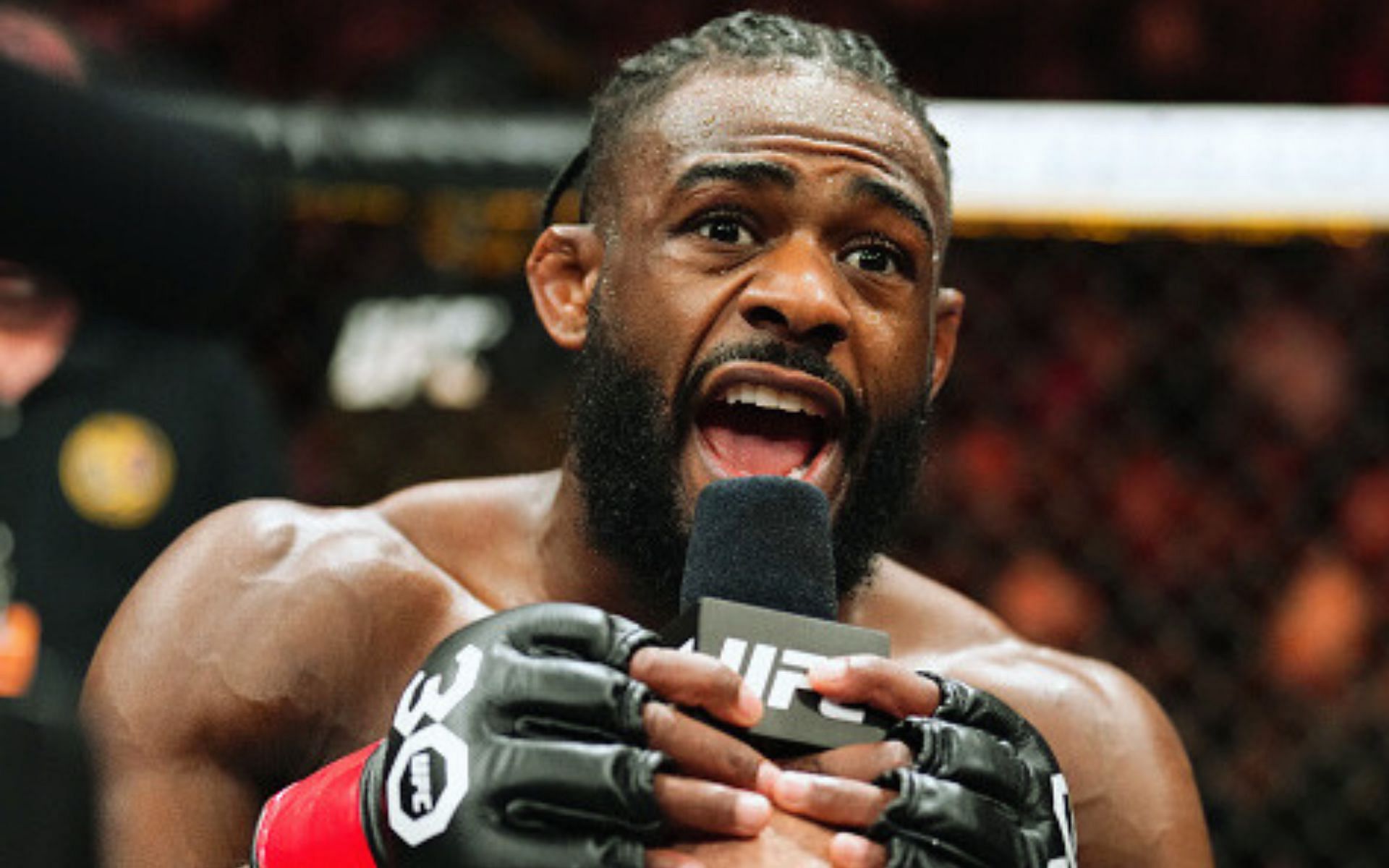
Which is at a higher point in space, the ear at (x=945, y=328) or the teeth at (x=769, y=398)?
the ear at (x=945, y=328)

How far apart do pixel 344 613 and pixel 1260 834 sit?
56.6 inches

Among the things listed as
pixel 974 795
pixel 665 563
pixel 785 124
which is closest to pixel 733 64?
pixel 785 124

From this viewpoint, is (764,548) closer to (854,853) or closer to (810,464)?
(854,853)

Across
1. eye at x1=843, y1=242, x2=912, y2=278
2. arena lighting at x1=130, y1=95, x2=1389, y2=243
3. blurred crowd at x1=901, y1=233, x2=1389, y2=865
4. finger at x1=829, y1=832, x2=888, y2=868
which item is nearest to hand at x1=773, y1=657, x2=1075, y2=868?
finger at x1=829, y1=832, x2=888, y2=868

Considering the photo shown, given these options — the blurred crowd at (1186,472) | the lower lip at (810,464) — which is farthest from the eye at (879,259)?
the blurred crowd at (1186,472)

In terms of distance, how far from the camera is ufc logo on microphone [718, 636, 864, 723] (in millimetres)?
720

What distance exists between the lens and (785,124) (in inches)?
40.8

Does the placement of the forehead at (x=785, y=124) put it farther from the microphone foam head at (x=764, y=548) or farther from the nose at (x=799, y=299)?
the microphone foam head at (x=764, y=548)

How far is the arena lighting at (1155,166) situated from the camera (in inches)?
70.1

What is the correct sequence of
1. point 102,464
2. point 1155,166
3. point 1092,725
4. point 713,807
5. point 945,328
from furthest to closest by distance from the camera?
point 1155,166 → point 102,464 → point 945,328 → point 1092,725 → point 713,807

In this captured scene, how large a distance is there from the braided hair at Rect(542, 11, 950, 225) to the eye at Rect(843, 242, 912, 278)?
10 centimetres

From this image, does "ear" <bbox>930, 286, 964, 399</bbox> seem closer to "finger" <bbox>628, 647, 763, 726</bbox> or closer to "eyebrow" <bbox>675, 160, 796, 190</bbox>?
"eyebrow" <bbox>675, 160, 796, 190</bbox>

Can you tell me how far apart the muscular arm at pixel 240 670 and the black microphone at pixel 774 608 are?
0.95 ft

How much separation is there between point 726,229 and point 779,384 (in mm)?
114
